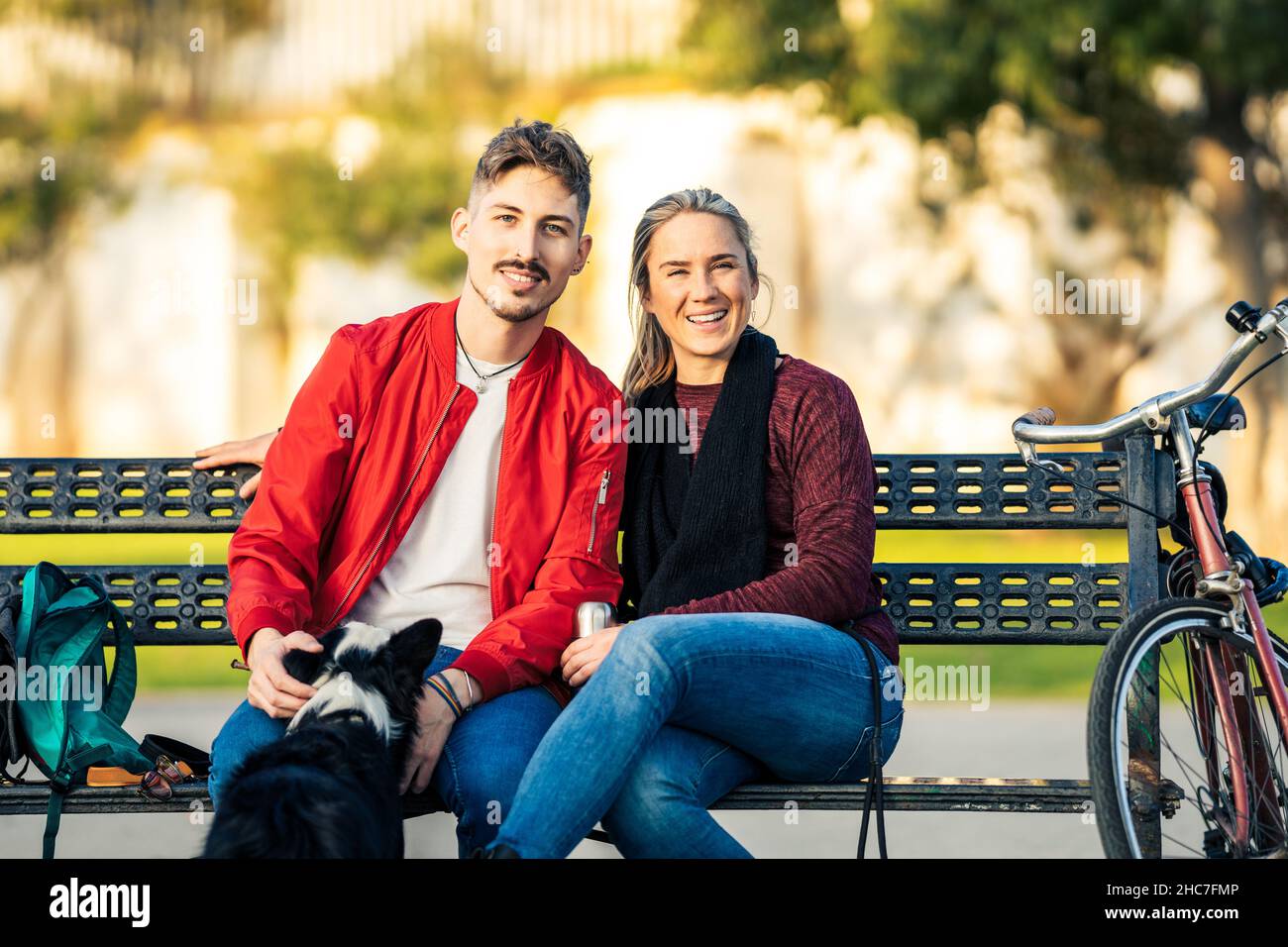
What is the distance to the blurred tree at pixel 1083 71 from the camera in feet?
34.1

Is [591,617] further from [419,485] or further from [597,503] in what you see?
[419,485]

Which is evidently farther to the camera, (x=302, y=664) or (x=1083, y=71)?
(x=1083, y=71)

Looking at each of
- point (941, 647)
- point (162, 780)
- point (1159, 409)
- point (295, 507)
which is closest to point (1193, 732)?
point (1159, 409)

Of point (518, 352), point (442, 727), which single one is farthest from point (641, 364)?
point (442, 727)

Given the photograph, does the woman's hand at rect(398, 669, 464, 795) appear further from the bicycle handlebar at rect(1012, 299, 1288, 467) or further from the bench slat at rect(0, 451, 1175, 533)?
the bicycle handlebar at rect(1012, 299, 1288, 467)

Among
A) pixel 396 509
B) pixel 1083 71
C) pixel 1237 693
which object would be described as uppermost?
pixel 1083 71

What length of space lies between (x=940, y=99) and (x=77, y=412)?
61.4 feet

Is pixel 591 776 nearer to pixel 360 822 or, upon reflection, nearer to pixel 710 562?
pixel 360 822

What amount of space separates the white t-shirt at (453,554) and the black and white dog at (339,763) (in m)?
0.37

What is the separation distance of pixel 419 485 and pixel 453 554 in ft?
0.63

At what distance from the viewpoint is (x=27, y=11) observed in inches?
1017

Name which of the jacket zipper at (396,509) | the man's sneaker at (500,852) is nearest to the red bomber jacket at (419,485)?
the jacket zipper at (396,509)

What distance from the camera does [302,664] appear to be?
10.8 feet

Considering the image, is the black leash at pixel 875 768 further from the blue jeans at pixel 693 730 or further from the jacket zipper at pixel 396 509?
the jacket zipper at pixel 396 509
